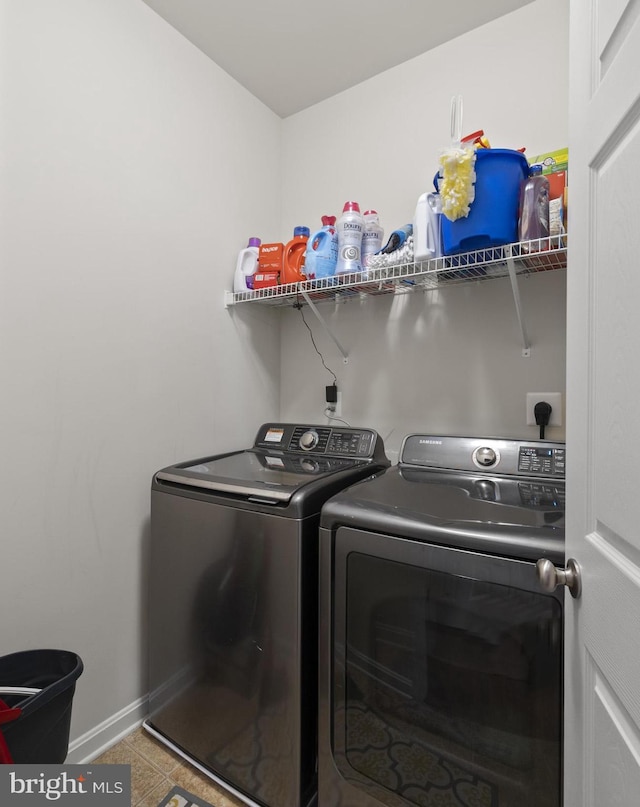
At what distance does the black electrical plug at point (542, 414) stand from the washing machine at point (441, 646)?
0.86ft

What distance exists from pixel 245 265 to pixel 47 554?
1381 mm

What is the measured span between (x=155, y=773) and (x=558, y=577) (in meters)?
1.50

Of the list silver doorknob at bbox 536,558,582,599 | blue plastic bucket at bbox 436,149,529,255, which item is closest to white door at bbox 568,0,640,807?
silver doorknob at bbox 536,558,582,599

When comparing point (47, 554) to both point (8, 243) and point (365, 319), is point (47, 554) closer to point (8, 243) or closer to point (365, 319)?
point (8, 243)

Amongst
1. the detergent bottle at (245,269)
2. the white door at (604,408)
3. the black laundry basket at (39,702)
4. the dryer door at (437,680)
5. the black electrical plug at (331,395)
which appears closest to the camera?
the white door at (604,408)

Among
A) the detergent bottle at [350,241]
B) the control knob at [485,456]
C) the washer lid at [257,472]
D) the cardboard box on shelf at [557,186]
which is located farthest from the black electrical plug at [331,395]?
the cardboard box on shelf at [557,186]

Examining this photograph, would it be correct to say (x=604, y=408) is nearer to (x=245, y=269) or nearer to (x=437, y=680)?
(x=437, y=680)

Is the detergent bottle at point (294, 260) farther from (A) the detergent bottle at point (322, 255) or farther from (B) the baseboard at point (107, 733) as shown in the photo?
(B) the baseboard at point (107, 733)

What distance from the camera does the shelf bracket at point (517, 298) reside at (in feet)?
4.37

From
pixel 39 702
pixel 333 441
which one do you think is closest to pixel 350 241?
pixel 333 441

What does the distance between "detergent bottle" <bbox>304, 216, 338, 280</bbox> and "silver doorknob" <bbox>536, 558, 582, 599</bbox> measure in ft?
4.37

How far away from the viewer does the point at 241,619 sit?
1.34 meters

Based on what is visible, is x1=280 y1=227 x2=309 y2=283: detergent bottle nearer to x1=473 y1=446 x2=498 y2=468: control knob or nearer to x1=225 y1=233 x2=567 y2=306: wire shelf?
x1=225 y1=233 x2=567 y2=306: wire shelf

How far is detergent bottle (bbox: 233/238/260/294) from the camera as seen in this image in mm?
1966
